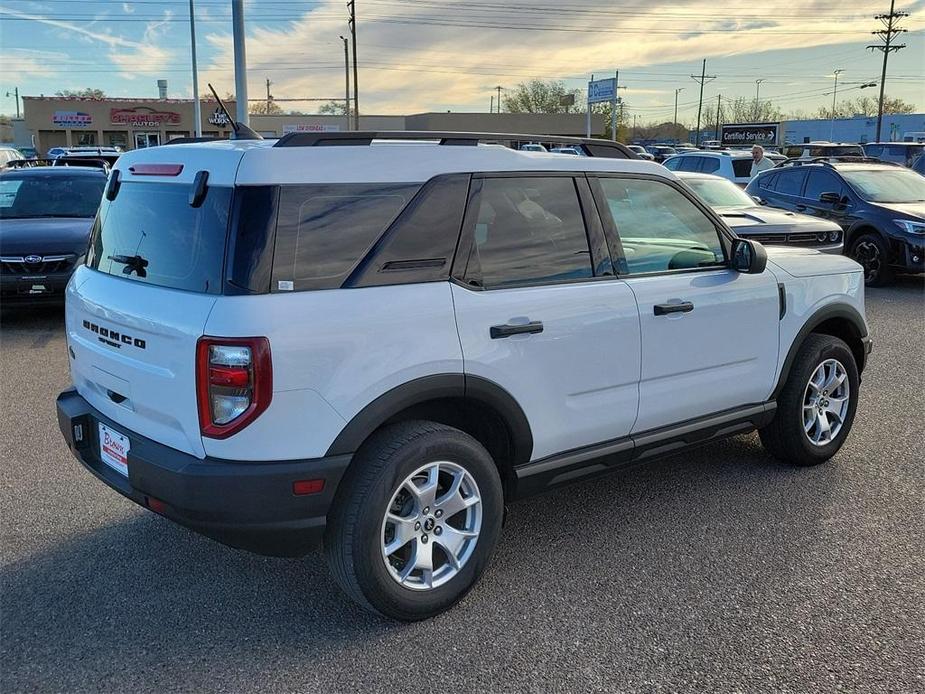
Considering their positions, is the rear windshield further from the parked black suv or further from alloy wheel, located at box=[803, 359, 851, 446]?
the parked black suv

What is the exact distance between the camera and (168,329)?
2.84 meters

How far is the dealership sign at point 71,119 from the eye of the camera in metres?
59.7

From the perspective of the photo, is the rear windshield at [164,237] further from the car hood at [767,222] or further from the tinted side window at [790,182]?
the tinted side window at [790,182]

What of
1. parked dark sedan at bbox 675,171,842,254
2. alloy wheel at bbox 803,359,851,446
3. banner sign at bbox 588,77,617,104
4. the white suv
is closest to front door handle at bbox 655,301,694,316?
the white suv

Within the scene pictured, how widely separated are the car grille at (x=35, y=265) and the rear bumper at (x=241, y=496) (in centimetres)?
634

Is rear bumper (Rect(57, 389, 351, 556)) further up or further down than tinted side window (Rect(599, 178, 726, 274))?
further down

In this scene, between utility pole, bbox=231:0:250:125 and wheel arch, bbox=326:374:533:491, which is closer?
wheel arch, bbox=326:374:533:491

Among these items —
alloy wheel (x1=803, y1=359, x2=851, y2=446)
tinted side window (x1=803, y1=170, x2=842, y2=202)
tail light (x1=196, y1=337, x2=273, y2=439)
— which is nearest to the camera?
tail light (x1=196, y1=337, x2=273, y2=439)

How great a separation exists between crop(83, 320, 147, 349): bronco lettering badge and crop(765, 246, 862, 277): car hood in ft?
10.9

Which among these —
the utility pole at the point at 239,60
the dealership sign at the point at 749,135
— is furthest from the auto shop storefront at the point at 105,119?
the utility pole at the point at 239,60

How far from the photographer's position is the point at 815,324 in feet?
15.1

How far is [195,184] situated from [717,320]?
259 centimetres

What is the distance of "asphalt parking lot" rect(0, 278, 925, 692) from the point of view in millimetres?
2855

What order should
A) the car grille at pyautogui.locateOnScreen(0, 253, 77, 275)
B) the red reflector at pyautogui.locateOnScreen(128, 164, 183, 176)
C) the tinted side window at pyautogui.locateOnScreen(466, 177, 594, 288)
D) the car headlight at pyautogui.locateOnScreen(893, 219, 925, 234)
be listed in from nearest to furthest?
1. the red reflector at pyautogui.locateOnScreen(128, 164, 183, 176)
2. the tinted side window at pyautogui.locateOnScreen(466, 177, 594, 288)
3. the car grille at pyautogui.locateOnScreen(0, 253, 77, 275)
4. the car headlight at pyautogui.locateOnScreen(893, 219, 925, 234)
